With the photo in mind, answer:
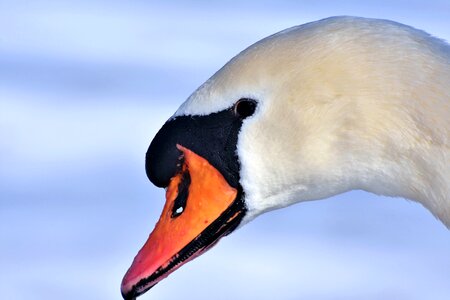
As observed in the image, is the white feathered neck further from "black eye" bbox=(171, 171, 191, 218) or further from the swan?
"black eye" bbox=(171, 171, 191, 218)

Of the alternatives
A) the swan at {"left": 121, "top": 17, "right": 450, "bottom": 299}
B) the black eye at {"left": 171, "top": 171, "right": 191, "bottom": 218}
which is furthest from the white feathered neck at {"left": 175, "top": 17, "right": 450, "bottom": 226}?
the black eye at {"left": 171, "top": 171, "right": 191, "bottom": 218}

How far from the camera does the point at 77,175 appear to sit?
669cm

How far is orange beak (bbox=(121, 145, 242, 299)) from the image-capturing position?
3455 millimetres

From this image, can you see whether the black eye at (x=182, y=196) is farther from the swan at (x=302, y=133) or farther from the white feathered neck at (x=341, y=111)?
the white feathered neck at (x=341, y=111)

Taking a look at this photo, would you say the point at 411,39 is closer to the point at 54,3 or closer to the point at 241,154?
the point at 241,154

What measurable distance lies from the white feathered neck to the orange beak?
0.06m

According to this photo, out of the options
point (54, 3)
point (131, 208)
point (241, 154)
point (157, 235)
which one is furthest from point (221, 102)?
point (54, 3)

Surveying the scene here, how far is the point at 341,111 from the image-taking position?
329cm

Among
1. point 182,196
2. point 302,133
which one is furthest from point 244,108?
point 182,196

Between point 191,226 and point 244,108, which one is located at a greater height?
point 244,108

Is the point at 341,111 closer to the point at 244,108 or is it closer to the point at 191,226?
the point at 244,108

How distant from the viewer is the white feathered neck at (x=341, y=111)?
10.5ft

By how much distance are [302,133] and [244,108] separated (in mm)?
139

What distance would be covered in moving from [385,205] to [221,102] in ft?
11.2
